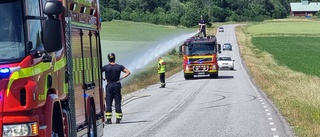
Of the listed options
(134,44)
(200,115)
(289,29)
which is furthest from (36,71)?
(289,29)

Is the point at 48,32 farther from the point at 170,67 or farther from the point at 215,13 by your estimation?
the point at 215,13

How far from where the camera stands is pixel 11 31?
7797 mm

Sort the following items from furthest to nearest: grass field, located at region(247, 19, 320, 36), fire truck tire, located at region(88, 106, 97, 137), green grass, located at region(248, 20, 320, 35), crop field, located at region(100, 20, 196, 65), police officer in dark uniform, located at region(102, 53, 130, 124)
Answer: green grass, located at region(248, 20, 320, 35) < grass field, located at region(247, 19, 320, 36) < crop field, located at region(100, 20, 196, 65) < police officer in dark uniform, located at region(102, 53, 130, 124) < fire truck tire, located at region(88, 106, 97, 137)

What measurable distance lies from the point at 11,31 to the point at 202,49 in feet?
123

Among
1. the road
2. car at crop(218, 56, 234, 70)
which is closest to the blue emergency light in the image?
the road

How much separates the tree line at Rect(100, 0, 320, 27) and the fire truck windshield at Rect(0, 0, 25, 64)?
357 feet

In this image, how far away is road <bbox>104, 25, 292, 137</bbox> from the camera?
52.9 ft

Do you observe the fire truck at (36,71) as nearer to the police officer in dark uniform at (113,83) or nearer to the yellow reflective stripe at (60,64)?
the yellow reflective stripe at (60,64)

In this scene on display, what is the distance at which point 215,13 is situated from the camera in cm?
18612

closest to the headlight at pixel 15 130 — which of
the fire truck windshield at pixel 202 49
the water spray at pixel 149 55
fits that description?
the fire truck windshield at pixel 202 49

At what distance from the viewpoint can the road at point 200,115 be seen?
16.1 metres

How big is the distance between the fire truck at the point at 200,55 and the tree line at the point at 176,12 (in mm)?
72269

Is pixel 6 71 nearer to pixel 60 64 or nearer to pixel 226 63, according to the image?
pixel 60 64

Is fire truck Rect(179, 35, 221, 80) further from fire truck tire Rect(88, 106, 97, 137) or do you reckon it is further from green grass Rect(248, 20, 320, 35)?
green grass Rect(248, 20, 320, 35)
